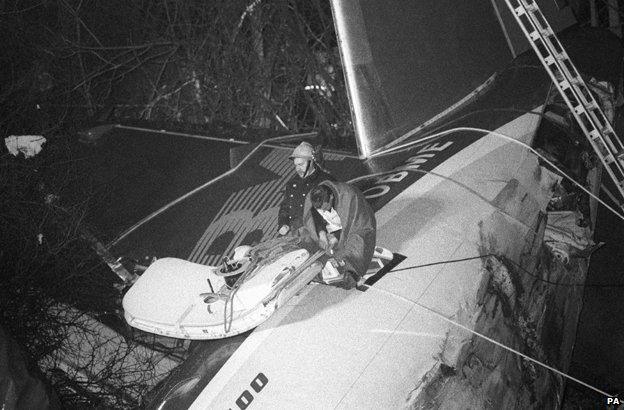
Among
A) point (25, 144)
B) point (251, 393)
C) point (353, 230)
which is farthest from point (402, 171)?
point (25, 144)

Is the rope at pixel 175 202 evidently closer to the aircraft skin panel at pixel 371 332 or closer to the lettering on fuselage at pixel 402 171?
the lettering on fuselage at pixel 402 171

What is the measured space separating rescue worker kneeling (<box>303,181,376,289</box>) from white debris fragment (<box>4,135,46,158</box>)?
6692 mm

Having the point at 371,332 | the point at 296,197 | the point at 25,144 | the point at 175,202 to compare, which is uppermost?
the point at 25,144

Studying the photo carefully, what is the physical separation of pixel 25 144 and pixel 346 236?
7.14 meters

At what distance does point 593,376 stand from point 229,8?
35.2ft

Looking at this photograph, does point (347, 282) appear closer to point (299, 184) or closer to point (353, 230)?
point (353, 230)

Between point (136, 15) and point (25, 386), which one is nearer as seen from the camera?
point (25, 386)

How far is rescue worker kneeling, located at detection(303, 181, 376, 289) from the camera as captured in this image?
382 cm

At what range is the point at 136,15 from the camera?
566 inches

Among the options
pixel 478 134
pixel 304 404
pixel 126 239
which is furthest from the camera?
pixel 126 239

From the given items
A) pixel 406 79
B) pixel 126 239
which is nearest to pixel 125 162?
pixel 126 239

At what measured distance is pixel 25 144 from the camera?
9.30 metres

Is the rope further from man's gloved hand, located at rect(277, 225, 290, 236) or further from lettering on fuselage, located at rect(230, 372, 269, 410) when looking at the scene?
lettering on fuselage, located at rect(230, 372, 269, 410)

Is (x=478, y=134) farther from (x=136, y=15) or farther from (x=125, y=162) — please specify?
(x=136, y=15)
